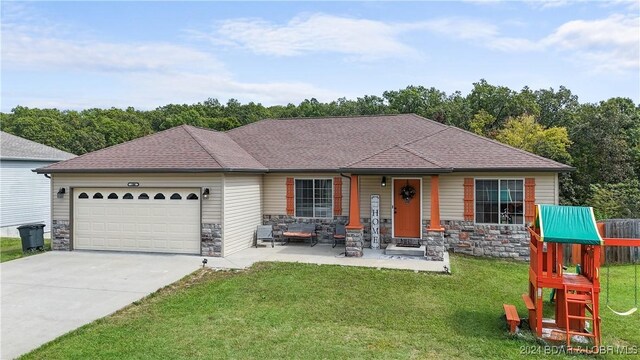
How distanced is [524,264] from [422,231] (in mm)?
2819

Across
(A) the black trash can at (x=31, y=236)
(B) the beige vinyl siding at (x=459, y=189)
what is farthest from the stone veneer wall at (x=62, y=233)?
(B) the beige vinyl siding at (x=459, y=189)

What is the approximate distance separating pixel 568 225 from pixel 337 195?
763cm

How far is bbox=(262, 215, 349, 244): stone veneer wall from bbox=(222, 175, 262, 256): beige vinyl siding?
47cm

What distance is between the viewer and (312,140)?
1469 cm

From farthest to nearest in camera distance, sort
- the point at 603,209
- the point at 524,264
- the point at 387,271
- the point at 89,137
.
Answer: the point at 89,137 < the point at 603,209 < the point at 524,264 < the point at 387,271

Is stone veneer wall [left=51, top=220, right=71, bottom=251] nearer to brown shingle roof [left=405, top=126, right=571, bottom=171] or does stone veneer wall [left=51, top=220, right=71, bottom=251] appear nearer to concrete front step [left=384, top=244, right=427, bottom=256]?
concrete front step [left=384, top=244, right=427, bottom=256]

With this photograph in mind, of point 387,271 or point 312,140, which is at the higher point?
point 312,140

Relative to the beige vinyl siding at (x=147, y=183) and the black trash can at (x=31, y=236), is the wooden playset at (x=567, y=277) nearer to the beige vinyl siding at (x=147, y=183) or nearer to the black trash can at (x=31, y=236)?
the beige vinyl siding at (x=147, y=183)

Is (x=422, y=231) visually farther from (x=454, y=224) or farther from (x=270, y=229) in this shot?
(x=270, y=229)

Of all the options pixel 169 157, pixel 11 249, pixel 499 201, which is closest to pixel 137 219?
pixel 169 157

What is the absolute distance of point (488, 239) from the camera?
11.3 metres

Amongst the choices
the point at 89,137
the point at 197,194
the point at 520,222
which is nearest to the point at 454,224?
the point at 520,222

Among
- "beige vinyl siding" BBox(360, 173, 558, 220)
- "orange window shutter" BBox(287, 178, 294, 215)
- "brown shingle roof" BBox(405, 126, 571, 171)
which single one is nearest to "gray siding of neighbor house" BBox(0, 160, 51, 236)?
"orange window shutter" BBox(287, 178, 294, 215)

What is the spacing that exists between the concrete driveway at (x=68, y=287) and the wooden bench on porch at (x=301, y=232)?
3.14 metres
